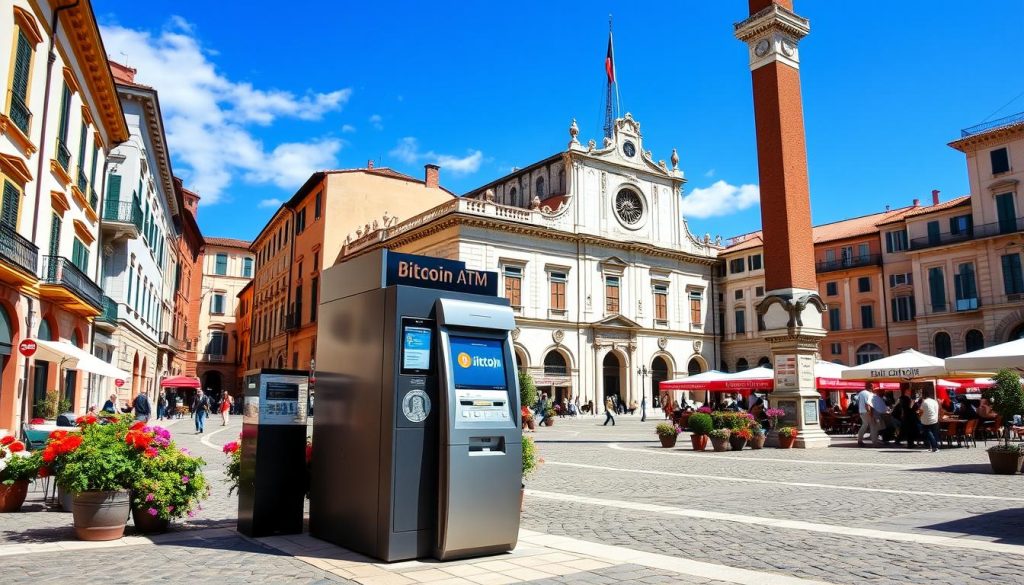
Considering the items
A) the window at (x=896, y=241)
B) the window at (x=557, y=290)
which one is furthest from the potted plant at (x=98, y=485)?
the window at (x=896, y=241)

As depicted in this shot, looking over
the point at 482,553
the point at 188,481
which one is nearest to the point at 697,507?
the point at 482,553

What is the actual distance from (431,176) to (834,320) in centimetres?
3239

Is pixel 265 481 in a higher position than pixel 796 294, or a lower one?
lower

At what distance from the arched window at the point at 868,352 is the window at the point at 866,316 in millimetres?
1393

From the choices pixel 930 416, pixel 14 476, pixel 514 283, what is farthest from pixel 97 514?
pixel 514 283

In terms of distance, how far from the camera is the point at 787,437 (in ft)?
64.6

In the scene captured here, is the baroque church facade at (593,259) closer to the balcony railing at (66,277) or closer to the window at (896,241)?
the window at (896,241)

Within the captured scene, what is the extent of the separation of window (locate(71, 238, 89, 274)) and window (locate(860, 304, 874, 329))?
163 feet

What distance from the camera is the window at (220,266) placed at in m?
74.0

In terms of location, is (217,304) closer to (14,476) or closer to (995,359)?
(14,476)

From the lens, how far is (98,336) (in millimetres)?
25656

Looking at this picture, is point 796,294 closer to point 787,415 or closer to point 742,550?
point 787,415

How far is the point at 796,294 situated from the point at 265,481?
56.3 ft

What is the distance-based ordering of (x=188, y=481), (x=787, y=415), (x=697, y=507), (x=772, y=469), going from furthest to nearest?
(x=787, y=415)
(x=772, y=469)
(x=697, y=507)
(x=188, y=481)
